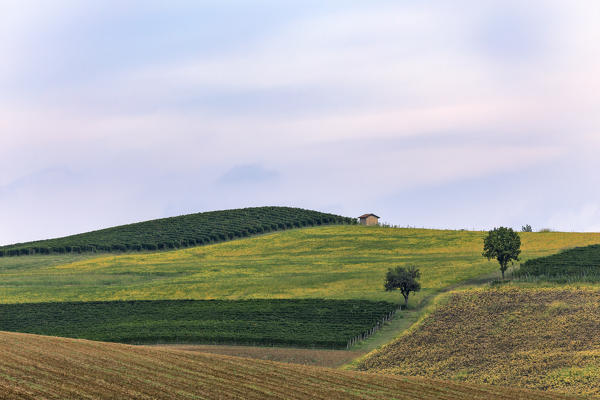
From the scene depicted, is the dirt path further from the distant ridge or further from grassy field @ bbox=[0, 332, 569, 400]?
the distant ridge

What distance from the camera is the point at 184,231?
16738cm

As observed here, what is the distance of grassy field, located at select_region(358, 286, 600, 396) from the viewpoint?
51.4m

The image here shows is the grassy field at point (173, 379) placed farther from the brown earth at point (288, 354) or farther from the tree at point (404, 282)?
the tree at point (404, 282)

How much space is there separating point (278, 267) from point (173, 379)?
261 ft

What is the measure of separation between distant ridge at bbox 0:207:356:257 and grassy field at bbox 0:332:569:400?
111 m

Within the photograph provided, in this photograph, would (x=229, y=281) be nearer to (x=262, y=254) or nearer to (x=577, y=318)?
(x=262, y=254)

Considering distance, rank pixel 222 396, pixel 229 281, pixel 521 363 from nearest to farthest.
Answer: pixel 222 396 → pixel 521 363 → pixel 229 281

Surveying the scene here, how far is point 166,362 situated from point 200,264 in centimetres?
8257

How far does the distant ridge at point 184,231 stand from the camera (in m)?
155

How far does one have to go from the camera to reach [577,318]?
66.1 metres

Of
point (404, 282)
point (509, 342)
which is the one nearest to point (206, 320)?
point (404, 282)

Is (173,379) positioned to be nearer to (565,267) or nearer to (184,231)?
(565,267)

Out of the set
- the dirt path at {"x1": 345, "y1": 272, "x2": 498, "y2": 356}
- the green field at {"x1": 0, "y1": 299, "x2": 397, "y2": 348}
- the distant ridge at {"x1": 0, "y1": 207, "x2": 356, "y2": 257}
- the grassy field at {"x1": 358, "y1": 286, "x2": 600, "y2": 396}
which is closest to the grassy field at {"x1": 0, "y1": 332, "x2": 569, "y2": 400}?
the grassy field at {"x1": 358, "y1": 286, "x2": 600, "y2": 396}

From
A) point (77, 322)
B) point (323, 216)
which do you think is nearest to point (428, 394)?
point (77, 322)
